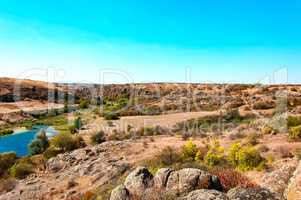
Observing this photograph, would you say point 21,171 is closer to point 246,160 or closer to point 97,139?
point 97,139

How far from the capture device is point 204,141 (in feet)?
71.4

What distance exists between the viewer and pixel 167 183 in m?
8.43

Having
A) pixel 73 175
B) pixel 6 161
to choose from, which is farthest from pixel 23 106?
pixel 73 175

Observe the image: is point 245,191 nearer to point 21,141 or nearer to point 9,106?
point 21,141

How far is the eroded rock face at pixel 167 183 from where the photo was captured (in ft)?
25.6

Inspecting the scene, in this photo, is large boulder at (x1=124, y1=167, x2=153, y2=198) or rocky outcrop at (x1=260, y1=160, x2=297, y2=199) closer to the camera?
rocky outcrop at (x1=260, y1=160, x2=297, y2=199)

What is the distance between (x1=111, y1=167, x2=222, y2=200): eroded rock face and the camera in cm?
779

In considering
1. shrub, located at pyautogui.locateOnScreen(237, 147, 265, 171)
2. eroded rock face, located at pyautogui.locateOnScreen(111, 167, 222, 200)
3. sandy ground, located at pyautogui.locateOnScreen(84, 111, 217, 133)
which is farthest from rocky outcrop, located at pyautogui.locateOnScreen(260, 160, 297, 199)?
sandy ground, located at pyautogui.locateOnScreen(84, 111, 217, 133)

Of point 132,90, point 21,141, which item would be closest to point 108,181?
point 21,141

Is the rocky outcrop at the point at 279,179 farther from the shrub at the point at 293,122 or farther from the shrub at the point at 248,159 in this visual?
the shrub at the point at 293,122

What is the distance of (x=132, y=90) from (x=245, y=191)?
80529mm

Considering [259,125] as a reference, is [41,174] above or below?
below

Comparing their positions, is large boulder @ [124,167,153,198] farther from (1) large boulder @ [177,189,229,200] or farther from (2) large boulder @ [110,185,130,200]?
(1) large boulder @ [177,189,229,200]

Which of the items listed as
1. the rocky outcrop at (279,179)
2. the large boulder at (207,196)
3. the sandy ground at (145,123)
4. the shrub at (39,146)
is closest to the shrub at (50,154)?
the shrub at (39,146)
